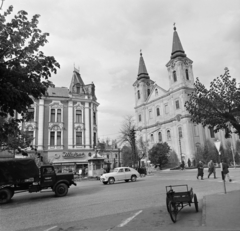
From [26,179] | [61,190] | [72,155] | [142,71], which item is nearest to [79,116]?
[72,155]

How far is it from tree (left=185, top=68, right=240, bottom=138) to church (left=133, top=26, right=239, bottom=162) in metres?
47.8

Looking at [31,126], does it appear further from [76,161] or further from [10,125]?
[10,125]

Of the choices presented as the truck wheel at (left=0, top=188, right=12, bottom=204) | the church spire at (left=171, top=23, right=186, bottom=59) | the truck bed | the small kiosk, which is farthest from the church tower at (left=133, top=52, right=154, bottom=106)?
the truck wheel at (left=0, top=188, right=12, bottom=204)

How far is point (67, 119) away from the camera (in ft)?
130

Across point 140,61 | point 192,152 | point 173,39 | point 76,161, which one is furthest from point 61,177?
point 140,61

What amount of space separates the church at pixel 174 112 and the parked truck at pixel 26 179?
144ft

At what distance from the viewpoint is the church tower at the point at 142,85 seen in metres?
77.6

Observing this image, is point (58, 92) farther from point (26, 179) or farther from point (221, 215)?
point (221, 215)

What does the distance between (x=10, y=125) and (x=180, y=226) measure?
626 centimetres

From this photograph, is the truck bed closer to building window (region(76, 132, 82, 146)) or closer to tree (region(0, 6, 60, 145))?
tree (region(0, 6, 60, 145))

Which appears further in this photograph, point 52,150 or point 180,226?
point 52,150

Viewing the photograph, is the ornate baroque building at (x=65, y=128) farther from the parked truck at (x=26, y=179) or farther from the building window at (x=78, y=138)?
the parked truck at (x=26, y=179)

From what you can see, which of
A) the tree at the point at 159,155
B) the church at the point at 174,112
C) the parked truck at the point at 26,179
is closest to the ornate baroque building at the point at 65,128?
the tree at the point at 159,155

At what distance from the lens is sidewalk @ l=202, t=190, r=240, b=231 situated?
627 cm
